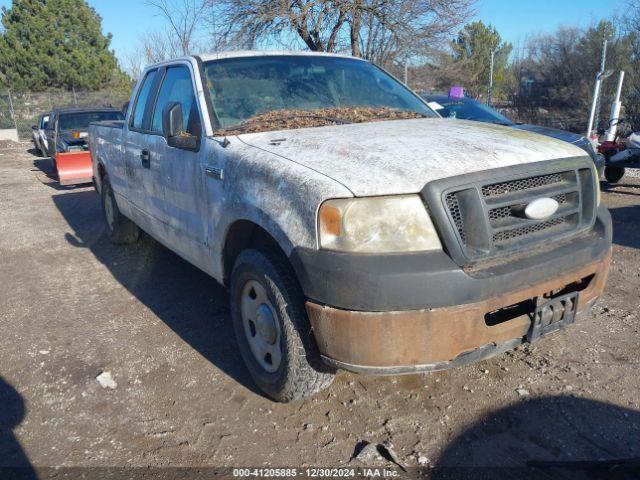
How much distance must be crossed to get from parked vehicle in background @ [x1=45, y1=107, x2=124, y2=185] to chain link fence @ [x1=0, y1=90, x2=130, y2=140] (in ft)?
52.0

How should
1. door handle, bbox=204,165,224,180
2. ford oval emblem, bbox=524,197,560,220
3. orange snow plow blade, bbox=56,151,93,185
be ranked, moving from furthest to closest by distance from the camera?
orange snow plow blade, bbox=56,151,93,185, door handle, bbox=204,165,224,180, ford oval emblem, bbox=524,197,560,220

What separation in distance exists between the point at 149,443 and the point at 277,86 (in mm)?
2449

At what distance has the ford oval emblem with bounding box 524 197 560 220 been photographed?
2.55 metres

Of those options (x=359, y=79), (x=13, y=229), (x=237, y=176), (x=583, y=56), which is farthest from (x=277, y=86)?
(x=583, y=56)

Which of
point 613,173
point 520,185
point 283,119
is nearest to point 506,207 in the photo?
point 520,185

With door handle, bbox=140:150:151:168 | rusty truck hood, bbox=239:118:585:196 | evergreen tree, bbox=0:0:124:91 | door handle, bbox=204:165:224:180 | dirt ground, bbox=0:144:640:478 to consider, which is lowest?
dirt ground, bbox=0:144:640:478

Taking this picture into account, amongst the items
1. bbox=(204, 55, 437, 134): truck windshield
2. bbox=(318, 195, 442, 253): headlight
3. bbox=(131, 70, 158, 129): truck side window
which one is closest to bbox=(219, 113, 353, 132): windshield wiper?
bbox=(204, 55, 437, 134): truck windshield

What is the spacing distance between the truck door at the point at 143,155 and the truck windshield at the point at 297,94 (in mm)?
915

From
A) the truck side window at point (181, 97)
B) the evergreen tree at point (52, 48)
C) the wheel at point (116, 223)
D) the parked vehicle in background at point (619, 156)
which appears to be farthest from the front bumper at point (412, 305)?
the evergreen tree at point (52, 48)

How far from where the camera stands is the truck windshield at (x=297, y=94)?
3.57 metres

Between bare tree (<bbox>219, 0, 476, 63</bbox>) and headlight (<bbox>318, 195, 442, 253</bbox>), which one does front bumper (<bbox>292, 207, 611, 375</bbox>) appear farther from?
bare tree (<bbox>219, 0, 476, 63</bbox>)

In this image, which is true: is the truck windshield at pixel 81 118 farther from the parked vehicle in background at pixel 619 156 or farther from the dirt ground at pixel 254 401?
the parked vehicle in background at pixel 619 156

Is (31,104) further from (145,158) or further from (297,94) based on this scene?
(297,94)

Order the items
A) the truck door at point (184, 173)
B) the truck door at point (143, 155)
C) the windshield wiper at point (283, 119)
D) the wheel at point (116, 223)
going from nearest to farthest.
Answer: the windshield wiper at point (283, 119) < the truck door at point (184, 173) < the truck door at point (143, 155) < the wheel at point (116, 223)
